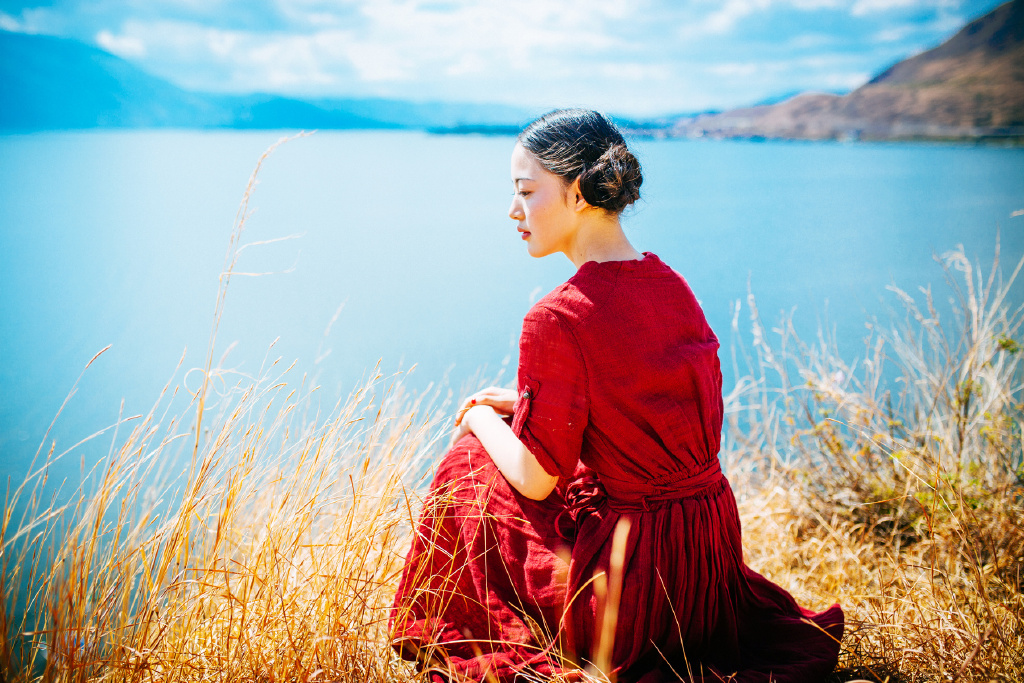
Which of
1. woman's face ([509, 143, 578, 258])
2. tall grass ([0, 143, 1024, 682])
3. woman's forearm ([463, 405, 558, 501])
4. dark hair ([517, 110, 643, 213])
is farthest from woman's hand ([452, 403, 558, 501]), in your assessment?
dark hair ([517, 110, 643, 213])

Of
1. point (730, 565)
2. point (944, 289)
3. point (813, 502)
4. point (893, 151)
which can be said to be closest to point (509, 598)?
point (730, 565)

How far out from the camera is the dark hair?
1227 millimetres

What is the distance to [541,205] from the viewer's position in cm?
126

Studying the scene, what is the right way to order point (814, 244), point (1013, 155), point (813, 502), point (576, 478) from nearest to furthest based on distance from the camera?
point (576, 478), point (813, 502), point (814, 244), point (1013, 155)

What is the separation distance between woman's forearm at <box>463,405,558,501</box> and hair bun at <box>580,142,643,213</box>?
50cm

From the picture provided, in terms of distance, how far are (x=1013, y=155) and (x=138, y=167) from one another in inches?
410

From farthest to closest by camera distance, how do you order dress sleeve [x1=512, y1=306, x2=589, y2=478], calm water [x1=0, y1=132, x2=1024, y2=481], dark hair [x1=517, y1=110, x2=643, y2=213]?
calm water [x1=0, y1=132, x2=1024, y2=481] < dark hair [x1=517, y1=110, x2=643, y2=213] < dress sleeve [x1=512, y1=306, x2=589, y2=478]

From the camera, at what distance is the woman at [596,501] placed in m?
1.14

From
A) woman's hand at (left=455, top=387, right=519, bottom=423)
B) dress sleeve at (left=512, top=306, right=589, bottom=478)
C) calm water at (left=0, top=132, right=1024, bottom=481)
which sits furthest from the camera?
calm water at (left=0, top=132, right=1024, bottom=481)

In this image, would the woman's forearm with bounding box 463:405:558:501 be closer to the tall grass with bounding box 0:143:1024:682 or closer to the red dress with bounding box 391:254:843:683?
the red dress with bounding box 391:254:843:683

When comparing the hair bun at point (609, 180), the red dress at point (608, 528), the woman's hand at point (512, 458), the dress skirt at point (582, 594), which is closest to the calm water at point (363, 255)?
the hair bun at point (609, 180)

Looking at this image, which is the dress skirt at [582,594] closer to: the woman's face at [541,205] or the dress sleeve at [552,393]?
the dress sleeve at [552,393]

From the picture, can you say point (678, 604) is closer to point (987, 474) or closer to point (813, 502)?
point (813, 502)

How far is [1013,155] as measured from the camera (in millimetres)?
6574
